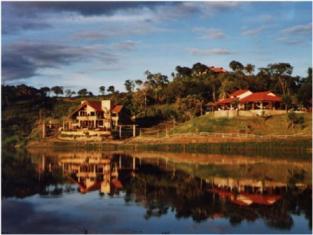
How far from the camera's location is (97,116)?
79.4m

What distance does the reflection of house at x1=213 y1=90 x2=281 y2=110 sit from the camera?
72.2 metres

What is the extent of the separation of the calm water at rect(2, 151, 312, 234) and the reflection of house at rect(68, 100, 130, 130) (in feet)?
117

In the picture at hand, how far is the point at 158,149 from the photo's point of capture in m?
62.3

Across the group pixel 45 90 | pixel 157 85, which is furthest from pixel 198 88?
pixel 45 90

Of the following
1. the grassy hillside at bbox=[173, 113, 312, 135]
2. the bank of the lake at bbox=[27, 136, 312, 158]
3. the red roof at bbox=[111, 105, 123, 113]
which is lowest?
Answer: the bank of the lake at bbox=[27, 136, 312, 158]

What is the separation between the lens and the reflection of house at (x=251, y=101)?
72.2 m

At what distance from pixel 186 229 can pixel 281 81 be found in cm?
7183

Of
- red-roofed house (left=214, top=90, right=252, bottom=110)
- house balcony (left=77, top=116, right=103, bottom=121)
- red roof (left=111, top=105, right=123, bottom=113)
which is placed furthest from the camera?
red roof (left=111, top=105, right=123, bottom=113)

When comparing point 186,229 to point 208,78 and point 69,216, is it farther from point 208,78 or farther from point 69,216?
point 208,78

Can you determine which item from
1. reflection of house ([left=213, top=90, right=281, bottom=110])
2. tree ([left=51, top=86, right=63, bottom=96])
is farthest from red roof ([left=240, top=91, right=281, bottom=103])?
tree ([left=51, top=86, right=63, bottom=96])

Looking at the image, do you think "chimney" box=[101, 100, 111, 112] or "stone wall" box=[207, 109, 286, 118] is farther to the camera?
"chimney" box=[101, 100, 111, 112]

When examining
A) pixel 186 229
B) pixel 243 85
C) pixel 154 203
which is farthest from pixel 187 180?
pixel 243 85

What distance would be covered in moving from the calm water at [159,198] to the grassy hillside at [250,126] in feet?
63.1

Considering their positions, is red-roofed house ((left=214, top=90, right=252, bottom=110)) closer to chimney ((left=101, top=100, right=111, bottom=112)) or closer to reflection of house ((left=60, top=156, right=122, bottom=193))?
chimney ((left=101, top=100, right=111, bottom=112))
